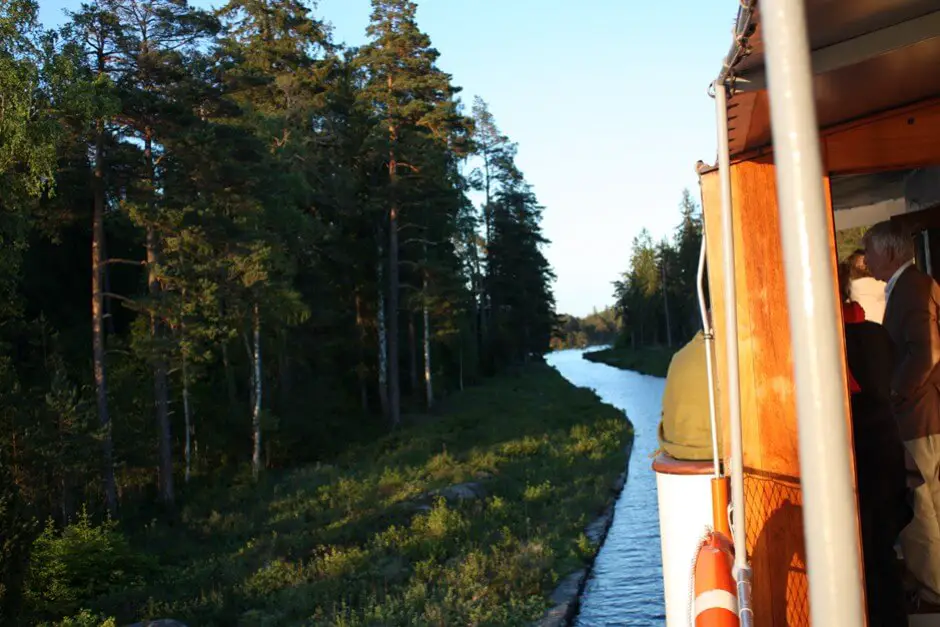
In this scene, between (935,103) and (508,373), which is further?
(508,373)

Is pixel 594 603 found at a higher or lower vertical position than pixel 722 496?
lower

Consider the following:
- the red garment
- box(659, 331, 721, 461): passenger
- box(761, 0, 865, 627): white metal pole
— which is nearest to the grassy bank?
the red garment

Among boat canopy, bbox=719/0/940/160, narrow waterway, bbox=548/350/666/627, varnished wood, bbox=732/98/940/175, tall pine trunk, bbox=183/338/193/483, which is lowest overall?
narrow waterway, bbox=548/350/666/627

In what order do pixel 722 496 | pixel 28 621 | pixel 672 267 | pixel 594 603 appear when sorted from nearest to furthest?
pixel 722 496 < pixel 28 621 < pixel 594 603 < pixel 672 267

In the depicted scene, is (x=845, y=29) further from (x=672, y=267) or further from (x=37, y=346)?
(x=672, y=267)

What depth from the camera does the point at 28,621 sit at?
37.4 feet

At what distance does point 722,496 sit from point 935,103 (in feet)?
6.45

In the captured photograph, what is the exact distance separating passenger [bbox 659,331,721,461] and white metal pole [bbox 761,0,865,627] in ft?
8.01

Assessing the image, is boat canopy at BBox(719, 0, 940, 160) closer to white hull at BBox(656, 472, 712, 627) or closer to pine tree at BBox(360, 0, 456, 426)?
white hull at BBox(656, 472, 712, 627)

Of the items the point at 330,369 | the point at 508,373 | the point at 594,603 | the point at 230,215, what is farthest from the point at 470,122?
the point at 594,603

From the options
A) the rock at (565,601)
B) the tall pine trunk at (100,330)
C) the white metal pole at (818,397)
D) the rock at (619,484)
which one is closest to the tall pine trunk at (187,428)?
the tall pine trunk at (100,330)

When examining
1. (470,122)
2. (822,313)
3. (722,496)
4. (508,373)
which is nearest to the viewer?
(822,313)

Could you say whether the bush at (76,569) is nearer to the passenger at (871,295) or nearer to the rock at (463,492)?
the rock at (463,492)

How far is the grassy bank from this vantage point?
71.1 metres
